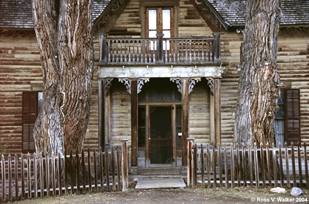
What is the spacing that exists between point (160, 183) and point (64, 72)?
4.78 meters

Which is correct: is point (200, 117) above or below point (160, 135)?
above

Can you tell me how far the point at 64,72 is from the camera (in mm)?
10711

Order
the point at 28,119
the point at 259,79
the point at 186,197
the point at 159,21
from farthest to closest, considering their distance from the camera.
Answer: the point at 159,21 < the point at 28,119 < the point at 259,79 < the point at 186,197

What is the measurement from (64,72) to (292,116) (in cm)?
1009

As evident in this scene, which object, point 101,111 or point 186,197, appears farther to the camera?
point 101,111

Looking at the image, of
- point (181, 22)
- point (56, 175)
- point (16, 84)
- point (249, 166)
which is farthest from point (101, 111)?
point (249, 166)

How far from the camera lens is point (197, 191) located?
10344mm

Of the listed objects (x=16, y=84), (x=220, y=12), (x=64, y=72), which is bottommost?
(x=64, y=72)

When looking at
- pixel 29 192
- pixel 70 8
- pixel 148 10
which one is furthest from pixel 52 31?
pixel 148 10

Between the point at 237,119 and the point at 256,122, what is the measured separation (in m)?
0.77

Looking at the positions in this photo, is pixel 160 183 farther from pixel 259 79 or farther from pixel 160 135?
pixel 259 79

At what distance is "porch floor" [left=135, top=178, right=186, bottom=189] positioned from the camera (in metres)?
11.2

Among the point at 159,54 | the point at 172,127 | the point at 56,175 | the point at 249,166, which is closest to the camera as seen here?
the point at 56,175

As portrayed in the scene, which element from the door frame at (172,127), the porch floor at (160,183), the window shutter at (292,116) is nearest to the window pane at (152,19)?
the door frame at (172,127)
